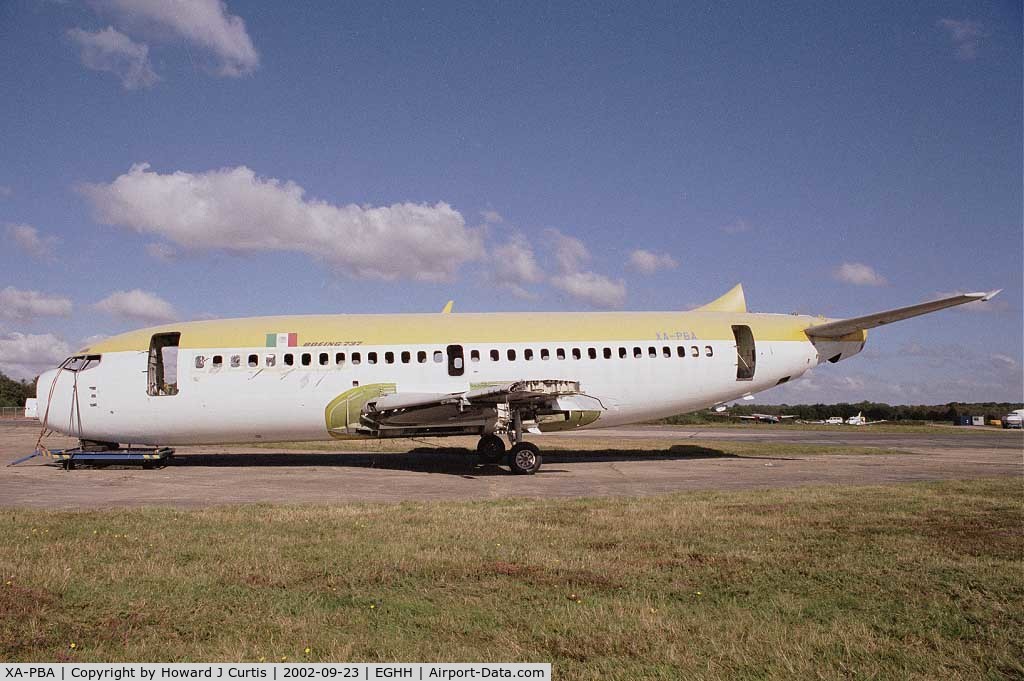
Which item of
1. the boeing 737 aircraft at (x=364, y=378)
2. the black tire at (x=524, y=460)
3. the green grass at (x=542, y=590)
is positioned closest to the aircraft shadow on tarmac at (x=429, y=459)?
the black tire at (x=524, y=460)

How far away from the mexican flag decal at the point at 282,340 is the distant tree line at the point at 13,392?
79.9 m

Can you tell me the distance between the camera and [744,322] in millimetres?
21469

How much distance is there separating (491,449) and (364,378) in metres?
4.46

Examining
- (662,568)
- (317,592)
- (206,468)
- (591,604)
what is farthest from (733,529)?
(206,468)

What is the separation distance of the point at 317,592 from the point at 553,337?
45.3ft

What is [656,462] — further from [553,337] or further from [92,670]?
[92,670]

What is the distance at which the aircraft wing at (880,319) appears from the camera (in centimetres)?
1827

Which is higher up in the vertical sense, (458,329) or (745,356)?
(458,329)

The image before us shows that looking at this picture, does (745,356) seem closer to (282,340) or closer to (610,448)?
(610,448)

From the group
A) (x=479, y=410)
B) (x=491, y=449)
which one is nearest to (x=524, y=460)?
(x=479, y=410)

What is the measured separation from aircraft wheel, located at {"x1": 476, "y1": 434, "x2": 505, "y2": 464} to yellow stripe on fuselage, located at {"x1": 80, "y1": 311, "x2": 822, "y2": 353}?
319cm

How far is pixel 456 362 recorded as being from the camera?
19141mm

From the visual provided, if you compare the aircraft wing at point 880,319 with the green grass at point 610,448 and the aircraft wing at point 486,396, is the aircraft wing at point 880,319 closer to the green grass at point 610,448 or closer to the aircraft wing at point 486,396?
the green grass at point 610,448
